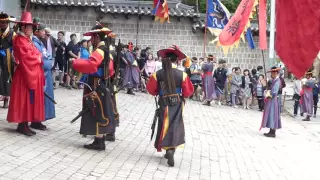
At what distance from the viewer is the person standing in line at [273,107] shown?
12.3 meters

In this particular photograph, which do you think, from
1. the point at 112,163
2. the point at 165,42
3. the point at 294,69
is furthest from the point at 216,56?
the point at 294,69

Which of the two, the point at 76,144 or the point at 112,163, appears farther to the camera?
the point at 76,144

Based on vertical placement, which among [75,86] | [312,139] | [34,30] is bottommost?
[312,139]

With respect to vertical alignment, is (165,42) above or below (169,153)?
above

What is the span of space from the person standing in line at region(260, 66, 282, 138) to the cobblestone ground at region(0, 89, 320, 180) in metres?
0.33

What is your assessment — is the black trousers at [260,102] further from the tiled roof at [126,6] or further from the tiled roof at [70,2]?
the tiled roof at [70,2]

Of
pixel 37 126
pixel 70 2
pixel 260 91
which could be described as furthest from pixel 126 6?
pixel 37 126

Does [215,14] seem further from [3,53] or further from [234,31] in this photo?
[234,31]

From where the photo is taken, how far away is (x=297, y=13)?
80.4 inches

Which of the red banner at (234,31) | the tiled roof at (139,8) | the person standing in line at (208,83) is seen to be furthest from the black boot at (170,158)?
the tiled roof at (139,8)

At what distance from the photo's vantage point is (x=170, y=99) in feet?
25.4

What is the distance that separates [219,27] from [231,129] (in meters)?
6.56

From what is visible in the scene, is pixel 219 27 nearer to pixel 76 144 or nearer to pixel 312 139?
pixel 312 139

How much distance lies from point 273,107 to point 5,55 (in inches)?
261
